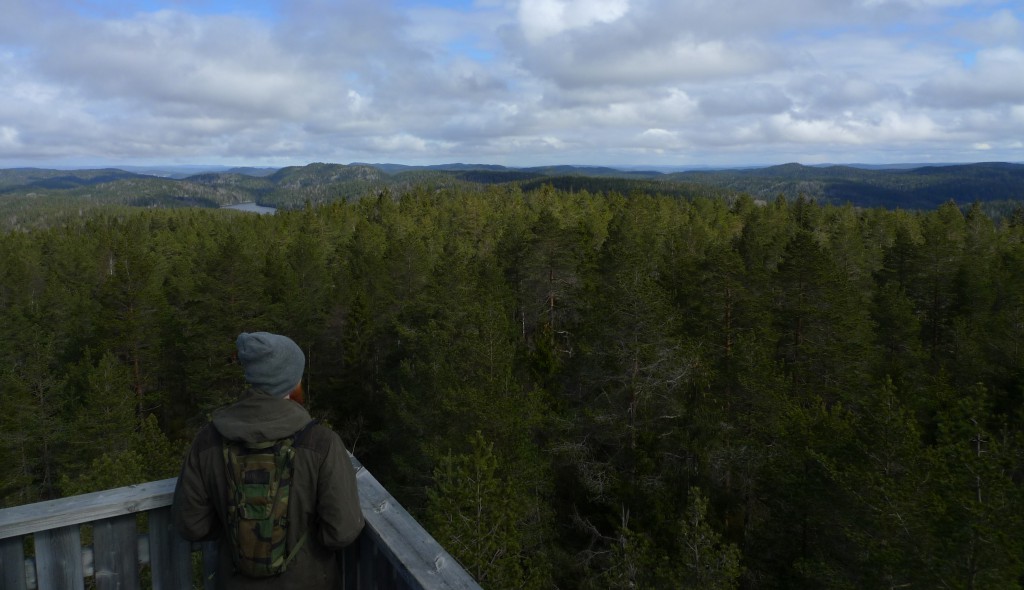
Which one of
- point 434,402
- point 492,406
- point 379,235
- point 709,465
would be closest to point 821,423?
point 709,465

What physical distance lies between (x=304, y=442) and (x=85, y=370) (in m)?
28.4

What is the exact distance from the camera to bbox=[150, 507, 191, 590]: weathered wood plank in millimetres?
2916

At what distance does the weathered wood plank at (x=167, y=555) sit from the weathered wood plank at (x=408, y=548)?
0.91 m

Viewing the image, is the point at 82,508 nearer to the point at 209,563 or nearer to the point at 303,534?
the point at 209,563

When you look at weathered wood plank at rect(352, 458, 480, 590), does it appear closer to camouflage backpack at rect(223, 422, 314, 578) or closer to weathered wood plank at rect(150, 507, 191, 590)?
camouflage backpack at rect(223, 422, 314, 578)

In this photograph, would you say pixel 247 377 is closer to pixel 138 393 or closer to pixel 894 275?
pixel 138 393

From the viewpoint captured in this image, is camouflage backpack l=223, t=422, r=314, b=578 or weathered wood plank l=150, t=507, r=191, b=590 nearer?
camouflage backpack l=223, t=422, r=314, b=578

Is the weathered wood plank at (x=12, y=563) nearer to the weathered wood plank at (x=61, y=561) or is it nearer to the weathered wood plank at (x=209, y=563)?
the weathered wood plank at (x=61, y=561)

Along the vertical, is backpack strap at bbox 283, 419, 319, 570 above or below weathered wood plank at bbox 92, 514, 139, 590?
above

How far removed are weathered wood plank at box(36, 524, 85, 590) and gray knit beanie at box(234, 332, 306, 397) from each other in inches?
46.0

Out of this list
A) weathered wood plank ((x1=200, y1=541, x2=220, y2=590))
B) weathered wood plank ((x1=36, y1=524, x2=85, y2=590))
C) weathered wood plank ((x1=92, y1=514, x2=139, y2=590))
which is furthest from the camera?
weathered wood plank ((x1=200, y1=541, x2=220, y2=590))

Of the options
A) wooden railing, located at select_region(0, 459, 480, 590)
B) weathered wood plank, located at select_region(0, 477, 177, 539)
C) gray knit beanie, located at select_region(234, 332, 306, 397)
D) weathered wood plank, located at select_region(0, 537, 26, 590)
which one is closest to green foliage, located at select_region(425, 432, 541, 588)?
wooden railing, located at select_region(0, 459, 480, 590)

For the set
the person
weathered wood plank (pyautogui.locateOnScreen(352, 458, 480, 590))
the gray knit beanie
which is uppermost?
the gray knit beanie

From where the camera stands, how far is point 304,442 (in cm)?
243
